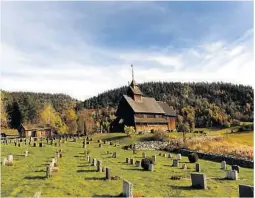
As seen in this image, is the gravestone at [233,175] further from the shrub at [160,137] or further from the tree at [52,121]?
the tree at [52,121]

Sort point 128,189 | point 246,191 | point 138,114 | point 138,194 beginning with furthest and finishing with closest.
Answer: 1. point 138,114
2. point 138,194
3. point 128,189
4. point 246,191

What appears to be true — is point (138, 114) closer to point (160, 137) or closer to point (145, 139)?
point (145, 139)

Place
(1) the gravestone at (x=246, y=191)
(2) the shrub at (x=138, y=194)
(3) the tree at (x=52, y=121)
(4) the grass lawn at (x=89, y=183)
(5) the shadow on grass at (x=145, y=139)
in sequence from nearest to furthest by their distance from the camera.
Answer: (1) the gravestone at (x=246, y=191), (2) the shrub at (x=138, y=194), (4) the grass lawn at (x=89, y=183), (5) the shadow on grass at (x=145, y=139), (3) the tree at (x=52, y=121)

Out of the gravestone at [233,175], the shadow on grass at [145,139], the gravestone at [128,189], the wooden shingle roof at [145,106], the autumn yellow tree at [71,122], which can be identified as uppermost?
the wooden shingle roof at [145,106]

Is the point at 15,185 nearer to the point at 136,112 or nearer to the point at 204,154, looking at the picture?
the point at 204,154

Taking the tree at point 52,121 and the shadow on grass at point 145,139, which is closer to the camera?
the shadow on grass at point 145,139

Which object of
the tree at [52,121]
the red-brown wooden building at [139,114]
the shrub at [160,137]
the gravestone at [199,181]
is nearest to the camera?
the gravestone at [199,181]

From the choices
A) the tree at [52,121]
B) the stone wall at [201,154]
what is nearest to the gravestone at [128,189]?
the stone wall at [201,154]

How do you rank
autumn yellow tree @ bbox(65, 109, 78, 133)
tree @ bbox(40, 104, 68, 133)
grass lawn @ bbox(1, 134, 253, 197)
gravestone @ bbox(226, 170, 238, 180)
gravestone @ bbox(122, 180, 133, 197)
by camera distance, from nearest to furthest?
1. gravestone @ bbox(122, 180, 133, 197)
2. grass lawn @ bbox(1, 134, 253, 197)
3. gravestone @ bbox(226, 170, 238, 180)
4. tree @ bbox(40, 104, 68, 133)
5. autumn yellow tree @ bbox(65, 109, 78, 133)

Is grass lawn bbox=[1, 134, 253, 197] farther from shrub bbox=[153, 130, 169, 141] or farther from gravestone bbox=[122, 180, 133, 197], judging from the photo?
shrub bbox=[153, 130, 169, 141]

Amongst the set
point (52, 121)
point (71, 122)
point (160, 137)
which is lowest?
point (160, 137)

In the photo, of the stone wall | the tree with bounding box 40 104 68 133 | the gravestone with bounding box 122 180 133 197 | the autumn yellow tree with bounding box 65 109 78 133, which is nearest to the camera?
the gravestone with bounding box 122 180 133 197

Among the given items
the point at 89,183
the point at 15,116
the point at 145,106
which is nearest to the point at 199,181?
the point at 89,183

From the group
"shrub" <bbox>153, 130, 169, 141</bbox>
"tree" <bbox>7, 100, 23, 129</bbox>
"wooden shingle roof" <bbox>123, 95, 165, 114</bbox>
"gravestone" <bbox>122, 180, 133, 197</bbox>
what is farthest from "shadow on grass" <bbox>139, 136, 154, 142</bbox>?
"tree" <bbox>7, 100, 23, 129</bbox>
